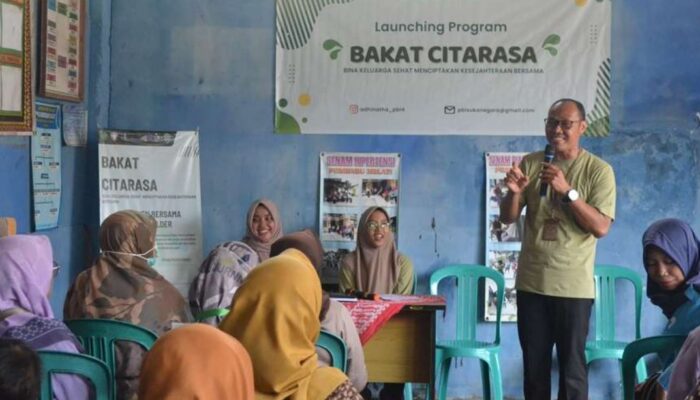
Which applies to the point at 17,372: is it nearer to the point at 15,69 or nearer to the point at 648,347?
the point at 648,347

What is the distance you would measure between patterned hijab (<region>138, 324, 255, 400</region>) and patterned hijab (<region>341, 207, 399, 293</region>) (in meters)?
3.24

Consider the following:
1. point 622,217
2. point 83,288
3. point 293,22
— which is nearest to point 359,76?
point 293,22

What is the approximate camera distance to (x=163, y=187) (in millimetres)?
5695

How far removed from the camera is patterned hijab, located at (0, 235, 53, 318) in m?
3.06

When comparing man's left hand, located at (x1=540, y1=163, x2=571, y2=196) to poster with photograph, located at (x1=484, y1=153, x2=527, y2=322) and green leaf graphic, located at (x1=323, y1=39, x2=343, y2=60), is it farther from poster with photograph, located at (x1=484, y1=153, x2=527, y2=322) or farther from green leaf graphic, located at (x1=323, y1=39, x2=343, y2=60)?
green leaf graphic, located at (x1=323, y1=39, x2=343, y2=60)

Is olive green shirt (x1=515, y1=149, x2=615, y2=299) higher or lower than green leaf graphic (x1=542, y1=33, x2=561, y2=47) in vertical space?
lower

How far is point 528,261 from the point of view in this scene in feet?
14.6

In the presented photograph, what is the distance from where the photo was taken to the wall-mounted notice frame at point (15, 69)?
4.46 m

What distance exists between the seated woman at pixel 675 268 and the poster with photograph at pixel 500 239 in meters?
2.18

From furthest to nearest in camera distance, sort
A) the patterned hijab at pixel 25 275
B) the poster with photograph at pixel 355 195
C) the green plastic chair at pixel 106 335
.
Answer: the poster with photograph at pixel 355 195 → the green plastic chair at pixel 106 335 → the patterned hijab at pixel 25 275

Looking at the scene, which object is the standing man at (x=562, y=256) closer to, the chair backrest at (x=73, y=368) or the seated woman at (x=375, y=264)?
the seated woman at (x=375, y=264)

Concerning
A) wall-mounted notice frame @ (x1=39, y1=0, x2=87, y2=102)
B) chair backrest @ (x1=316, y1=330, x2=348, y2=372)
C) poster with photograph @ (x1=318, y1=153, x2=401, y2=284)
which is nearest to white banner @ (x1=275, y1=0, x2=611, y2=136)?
poster with photograph @ (x1=318, y1=153, x2=401, y2=284)

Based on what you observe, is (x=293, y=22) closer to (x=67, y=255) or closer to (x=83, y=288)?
(x=67, y=255)

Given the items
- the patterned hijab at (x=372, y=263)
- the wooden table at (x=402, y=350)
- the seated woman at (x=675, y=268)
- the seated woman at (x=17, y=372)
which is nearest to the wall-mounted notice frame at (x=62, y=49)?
the patterned hijab at (x=372, y=263)
